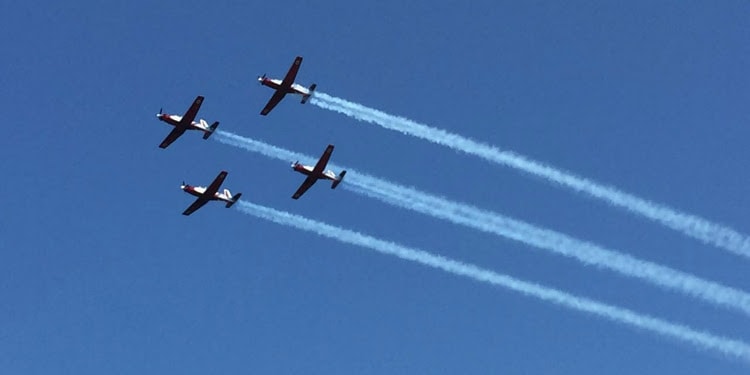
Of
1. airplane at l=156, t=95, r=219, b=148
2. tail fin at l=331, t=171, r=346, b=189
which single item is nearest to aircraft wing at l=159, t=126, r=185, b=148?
airplane at l=156, t=95, r=219, b=148

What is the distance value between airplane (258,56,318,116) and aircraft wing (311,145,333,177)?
18.5 feet

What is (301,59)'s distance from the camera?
12131cm

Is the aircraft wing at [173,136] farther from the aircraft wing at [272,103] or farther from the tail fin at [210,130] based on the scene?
the aircraft wing at [272,103]

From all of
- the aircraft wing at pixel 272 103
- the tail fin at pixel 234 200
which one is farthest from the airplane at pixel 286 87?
the tail fin at pixel 234 200

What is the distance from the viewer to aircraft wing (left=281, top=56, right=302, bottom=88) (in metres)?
121

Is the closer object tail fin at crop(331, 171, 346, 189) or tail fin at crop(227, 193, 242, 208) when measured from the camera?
tail fin at crop(331, 171, 346, 189)

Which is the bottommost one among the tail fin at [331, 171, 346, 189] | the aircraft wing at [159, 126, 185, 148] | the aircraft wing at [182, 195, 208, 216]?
the aircraft wing at [182, 195, 208, 216]

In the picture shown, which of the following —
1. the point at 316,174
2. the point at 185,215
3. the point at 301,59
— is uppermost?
the point at 301,59

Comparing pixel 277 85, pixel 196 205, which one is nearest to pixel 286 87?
pixel 277 85

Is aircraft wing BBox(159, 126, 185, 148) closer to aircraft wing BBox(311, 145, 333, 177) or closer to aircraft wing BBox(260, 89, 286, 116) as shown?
aircraft wing BBox(260, 89, 286, 116)

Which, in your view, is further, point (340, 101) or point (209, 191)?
point (209, 191)

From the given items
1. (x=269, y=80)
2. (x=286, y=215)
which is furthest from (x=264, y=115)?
(x=286, y=215)

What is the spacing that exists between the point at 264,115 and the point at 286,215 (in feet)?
39.7

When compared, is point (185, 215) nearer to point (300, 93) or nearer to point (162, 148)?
point (162, 148)
